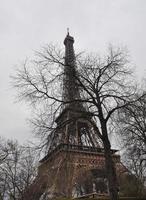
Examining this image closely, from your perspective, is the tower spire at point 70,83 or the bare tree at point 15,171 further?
the bare tree at point 15,171

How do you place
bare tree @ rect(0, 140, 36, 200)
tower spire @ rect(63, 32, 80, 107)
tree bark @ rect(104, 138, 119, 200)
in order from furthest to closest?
bare tree @ rect(0, 140, 36, 200) → tower spire @ rect(63, 32, 80, 107) → tree bark @ rect(104, 138, 119, 200)

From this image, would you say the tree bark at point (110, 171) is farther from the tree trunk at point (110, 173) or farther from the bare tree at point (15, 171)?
the bare tree at point (15, 171)

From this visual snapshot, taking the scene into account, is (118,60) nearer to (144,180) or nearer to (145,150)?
(145,150)

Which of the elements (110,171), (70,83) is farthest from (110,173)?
(70,83)

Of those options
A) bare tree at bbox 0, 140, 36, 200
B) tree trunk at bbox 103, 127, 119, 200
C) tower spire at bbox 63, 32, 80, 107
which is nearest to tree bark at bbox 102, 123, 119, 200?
tree trunk at bbox 103, 127, 119, 200

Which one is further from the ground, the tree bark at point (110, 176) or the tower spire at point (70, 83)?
the tower spire at point (70, 83)

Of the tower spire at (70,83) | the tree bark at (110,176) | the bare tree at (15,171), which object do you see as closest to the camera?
the tree bark at (110,176)

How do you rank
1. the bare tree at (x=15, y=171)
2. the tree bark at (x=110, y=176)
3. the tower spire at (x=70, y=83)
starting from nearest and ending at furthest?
the tree bark at (x=110, y=176)
the tower spire at (x=70, y=83)
the bare tree at (x=15, y=171)

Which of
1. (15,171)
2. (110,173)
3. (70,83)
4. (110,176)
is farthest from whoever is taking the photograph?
(15,171)

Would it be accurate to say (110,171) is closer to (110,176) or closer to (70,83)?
(110,176)

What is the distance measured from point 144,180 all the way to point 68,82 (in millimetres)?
12465

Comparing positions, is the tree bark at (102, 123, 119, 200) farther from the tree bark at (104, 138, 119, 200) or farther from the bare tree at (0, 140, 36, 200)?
the bare tree at (0, 140, 36, 200)

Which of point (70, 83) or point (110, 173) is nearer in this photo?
point (110, 173)

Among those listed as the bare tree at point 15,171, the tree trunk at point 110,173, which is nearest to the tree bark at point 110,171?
the tree trunk at point 110,173
